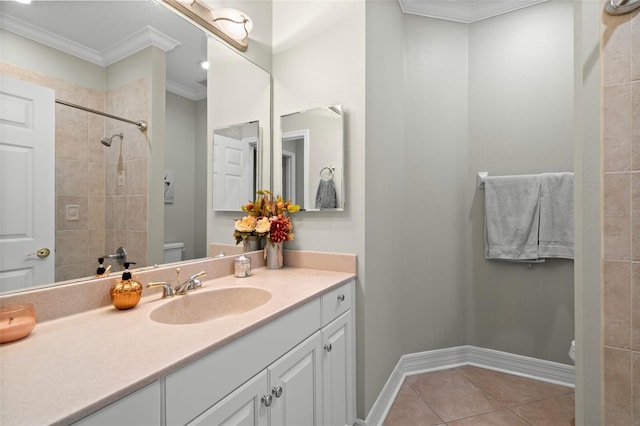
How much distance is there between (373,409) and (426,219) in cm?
128

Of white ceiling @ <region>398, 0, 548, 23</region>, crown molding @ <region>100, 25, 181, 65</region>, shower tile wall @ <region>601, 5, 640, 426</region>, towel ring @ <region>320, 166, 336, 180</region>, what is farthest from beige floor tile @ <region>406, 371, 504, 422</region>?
white ceiling @ <region>398, 0, 548, 23</region>

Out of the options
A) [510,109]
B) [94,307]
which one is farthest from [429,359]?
[94,307]

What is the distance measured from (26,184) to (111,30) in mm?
603

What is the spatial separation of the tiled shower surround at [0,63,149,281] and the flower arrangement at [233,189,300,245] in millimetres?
509

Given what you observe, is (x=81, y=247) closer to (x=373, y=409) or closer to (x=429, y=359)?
(x=373, y=409)

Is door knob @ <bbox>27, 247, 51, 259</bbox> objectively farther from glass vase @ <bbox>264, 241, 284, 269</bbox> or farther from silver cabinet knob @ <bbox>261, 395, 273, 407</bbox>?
glass vase @ <bbox>264, 241, 284, 269</bbox>

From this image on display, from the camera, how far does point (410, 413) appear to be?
175 centimetres

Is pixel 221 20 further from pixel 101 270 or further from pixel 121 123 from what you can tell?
pixel 101 270

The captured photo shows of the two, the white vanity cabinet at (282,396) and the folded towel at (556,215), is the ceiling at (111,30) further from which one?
the folded towel at (556,215)

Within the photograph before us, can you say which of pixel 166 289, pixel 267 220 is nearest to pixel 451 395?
pixel 267 220

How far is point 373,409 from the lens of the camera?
63.5 inches

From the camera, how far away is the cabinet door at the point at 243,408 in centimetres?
75

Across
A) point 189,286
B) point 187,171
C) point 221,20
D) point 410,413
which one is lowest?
point 410,413

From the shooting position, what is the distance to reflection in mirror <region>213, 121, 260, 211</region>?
1.60m
